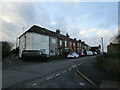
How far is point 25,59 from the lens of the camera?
86.7ft

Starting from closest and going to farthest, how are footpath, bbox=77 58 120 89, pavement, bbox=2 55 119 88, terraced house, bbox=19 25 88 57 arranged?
footpath, bbox=77 58 120 89, pavement, bbox=2 55 119 88, terraced house, bbox=19 25 88 57

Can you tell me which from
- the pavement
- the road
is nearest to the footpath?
the pavement

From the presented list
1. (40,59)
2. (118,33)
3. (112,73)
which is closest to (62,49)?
(40,59)

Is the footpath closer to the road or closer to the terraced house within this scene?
the road

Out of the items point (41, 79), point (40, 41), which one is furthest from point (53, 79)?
point (40, 41)

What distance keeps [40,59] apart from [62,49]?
21.7 metres

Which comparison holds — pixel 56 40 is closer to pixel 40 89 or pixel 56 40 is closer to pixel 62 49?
pixel 62 49

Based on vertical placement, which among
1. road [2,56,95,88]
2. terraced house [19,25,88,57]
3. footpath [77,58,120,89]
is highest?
terraced house [19,25,88,57]

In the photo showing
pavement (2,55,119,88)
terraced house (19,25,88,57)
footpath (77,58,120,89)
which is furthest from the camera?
terraced house (19,25,88,57)

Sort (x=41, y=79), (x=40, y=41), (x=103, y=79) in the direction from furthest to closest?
(x=40, y=41) → (x=41, y=79) → (x=103, y=79)

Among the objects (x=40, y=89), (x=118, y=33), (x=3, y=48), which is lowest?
(x=40, y=89)

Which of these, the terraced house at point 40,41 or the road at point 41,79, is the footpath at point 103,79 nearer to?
the road at point 41,79

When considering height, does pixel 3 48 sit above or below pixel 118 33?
below

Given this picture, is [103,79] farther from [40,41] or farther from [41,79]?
[40,41]
